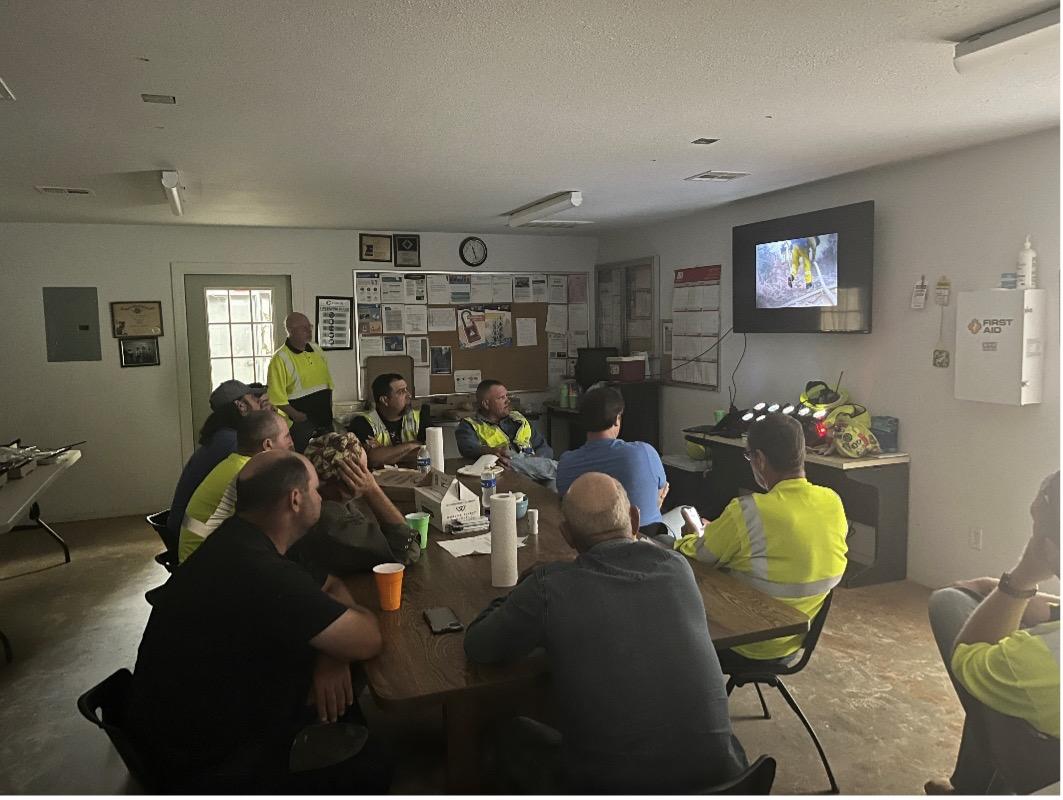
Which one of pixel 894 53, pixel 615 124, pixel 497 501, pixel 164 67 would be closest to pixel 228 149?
pixel 164 67

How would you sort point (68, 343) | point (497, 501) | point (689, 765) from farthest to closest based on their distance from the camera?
point (68, 343) < point (497, 501) < point (689, 765)

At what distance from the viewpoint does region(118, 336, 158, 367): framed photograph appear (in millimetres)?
6273

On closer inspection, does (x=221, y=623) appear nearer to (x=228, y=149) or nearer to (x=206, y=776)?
(x=206, y=776)

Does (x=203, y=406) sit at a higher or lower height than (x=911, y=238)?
lower

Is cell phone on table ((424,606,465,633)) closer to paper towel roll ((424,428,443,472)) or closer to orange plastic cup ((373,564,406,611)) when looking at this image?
orange plastic cup ((373,564,406,611))

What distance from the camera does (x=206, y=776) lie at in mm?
1782

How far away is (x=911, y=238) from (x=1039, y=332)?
93 centimetres

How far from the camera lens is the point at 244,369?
666 cm

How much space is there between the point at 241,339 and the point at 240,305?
11.2 inches

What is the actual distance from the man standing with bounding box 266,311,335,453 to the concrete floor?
1.58 metres

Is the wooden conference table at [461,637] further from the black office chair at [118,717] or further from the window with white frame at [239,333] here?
the window with white frame at [239,333]

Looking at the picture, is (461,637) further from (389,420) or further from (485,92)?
(389,420)

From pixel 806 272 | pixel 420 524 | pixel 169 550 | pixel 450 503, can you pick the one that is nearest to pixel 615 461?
pixel 450 503

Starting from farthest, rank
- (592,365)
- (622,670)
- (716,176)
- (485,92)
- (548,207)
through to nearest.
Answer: (592,365), (548,207), (716,176), (485,92), (622,670)
